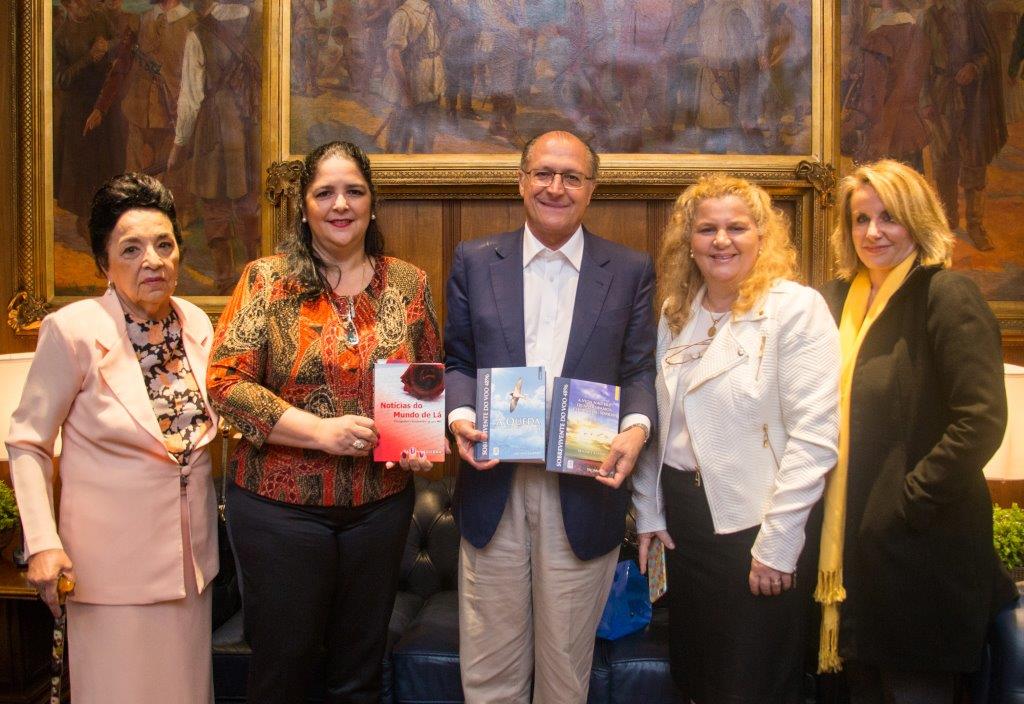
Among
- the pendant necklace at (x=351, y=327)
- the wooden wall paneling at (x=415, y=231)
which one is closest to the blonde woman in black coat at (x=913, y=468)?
the pendant necklace at (x=351, y=327)

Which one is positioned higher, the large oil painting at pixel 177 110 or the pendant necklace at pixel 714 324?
the large oil painting at pixel 177 110

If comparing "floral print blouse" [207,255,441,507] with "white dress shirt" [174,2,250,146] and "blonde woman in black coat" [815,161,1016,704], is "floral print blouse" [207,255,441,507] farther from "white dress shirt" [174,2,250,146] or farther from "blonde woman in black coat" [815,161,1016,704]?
"white dress shirt" [174,2,250,146]

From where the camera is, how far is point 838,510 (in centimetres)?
213

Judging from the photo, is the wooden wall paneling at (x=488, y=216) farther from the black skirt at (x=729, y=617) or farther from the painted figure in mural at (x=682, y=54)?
the black skirt at (x=729, y=617)

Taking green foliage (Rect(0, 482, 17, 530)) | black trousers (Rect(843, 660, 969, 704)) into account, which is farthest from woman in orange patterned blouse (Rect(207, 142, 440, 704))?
green foliage (Rect(0, 482, 17, 530))

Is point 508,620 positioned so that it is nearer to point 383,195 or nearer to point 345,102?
point 383,195

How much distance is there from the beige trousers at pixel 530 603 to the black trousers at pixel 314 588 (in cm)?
26

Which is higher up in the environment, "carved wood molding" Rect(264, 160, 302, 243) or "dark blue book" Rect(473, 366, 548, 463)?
"carved wood molding" Rect(264, 160, 302, 243)

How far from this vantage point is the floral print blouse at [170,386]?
2.10 metres

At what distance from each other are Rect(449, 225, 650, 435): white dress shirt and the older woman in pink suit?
78cm

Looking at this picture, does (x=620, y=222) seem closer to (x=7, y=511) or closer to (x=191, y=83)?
(x=191, y=83)

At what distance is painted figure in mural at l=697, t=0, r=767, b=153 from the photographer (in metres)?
3.66

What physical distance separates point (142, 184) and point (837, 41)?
3142 mm

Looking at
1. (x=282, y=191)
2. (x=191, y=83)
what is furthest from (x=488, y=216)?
(x=191, y=83)
